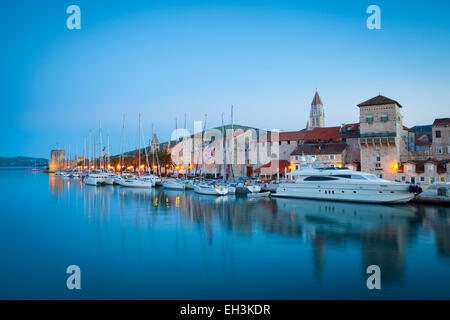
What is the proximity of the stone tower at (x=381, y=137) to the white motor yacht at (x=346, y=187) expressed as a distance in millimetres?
11208

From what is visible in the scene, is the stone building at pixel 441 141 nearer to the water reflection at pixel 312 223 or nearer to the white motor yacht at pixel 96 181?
the water reflection at pixel 312 223

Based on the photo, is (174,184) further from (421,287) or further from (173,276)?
(421,287)

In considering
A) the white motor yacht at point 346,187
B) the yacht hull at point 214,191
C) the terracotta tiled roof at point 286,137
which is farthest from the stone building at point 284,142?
the yacht hull at point 214,191

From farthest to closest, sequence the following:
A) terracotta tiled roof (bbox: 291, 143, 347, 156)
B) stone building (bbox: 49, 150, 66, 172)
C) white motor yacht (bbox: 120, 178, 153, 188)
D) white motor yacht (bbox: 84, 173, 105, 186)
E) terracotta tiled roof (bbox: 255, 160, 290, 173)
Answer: stone building (bbox: 49, 150, 66, 172), white motor yacht (bbox: 84, 173, 105, 186), white motor yacht (bbox: 120, 178, 153, 188), terracotta tiled roof (bbox: 255, 160, 290, 173), terracotta tiled roof (bbox: 291, 143, 347, 156)

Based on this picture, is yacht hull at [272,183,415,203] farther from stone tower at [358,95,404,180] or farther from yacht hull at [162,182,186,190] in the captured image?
yacht hull at [162,182,186,190]

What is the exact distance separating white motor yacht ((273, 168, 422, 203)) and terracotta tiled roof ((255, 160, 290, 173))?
16.0 metres

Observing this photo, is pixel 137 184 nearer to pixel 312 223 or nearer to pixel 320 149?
pixel 320 149

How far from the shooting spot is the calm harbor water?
11.8 meters

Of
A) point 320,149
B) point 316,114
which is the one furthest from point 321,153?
point 316,114

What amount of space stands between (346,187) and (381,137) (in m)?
13.7

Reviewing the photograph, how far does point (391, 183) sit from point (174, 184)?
3237 cm

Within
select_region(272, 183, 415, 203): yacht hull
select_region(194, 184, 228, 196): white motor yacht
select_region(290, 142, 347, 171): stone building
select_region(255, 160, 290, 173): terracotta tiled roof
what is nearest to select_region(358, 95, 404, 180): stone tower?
select_region(290, 142, 347, 171): stone building
